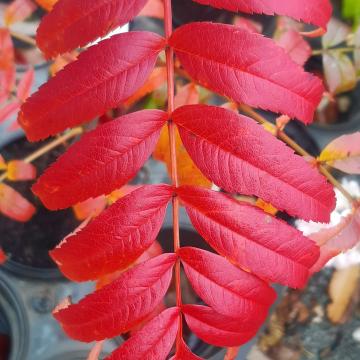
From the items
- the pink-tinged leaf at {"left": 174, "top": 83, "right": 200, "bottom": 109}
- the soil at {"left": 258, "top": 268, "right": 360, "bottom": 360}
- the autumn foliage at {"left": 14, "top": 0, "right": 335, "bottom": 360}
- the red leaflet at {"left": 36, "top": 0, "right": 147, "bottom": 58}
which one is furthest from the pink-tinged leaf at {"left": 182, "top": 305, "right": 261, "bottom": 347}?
the soil at {"left": 258, "top": 268, "right": 360, "bottom": 360}

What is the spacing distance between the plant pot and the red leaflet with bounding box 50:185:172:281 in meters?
0.49

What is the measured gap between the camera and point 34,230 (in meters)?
1.03

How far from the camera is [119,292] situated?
1.43 ft

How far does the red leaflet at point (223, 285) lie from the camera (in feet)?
1.47

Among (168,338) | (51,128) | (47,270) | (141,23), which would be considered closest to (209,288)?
(168,338)

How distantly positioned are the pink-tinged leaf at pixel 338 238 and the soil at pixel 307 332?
614 millimetres

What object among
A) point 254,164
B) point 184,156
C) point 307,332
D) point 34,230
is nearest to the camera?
point 254,164

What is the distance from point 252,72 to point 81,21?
16 centimetres

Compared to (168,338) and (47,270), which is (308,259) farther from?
(47,270)

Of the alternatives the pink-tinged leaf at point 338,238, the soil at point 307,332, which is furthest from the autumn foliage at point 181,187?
the soil at point 307,332

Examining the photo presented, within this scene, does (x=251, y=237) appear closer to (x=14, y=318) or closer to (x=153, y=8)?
(x=153, y=8)

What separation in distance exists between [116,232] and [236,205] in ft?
0.35

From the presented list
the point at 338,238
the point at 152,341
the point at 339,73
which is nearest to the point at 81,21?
the point at 152,341

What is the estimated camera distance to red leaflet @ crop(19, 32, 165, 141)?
0.44 metres
